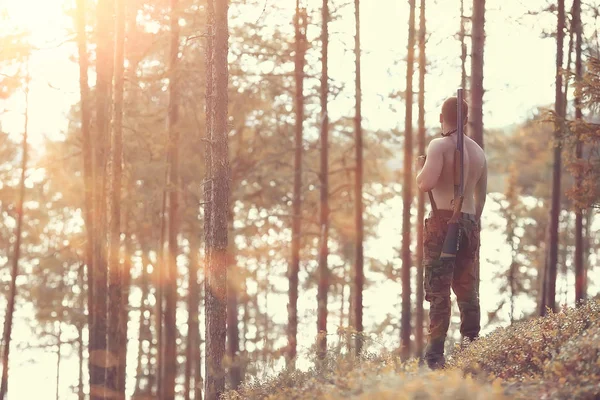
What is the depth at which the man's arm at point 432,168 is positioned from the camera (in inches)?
289

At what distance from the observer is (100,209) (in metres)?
17.0

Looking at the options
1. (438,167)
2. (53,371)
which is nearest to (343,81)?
(438,167)

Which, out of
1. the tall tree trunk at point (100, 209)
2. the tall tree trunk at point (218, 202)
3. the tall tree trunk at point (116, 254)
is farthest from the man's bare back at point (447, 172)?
the tall tree trunk at point (100, 209)

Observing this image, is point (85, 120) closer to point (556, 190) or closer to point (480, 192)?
point (556, 190)

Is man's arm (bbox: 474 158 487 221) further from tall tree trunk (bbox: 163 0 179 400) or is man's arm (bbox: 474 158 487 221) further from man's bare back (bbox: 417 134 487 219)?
tall tree trunk (bbox: 163 0 179 400)

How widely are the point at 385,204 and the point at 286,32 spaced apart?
9.41 metres

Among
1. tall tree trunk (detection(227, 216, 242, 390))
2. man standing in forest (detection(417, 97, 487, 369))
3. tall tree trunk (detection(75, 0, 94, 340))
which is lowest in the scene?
tall tree trunk (detection(227, 216, 242, 390))

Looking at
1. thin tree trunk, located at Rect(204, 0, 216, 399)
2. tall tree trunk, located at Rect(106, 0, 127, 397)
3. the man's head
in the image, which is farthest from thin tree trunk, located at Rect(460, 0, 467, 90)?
the man's head

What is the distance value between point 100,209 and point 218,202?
694 centimetres

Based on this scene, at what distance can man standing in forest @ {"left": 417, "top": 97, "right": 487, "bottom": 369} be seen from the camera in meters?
7.40

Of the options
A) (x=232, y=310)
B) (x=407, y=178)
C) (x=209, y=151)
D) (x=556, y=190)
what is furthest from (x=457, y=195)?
(x=232, y=310)

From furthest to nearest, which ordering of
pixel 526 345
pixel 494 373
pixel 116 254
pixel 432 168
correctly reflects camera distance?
pixel 116 254, pixel 432 168, pixel 526 345, pixel 494 373

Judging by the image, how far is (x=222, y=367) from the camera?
424 inches

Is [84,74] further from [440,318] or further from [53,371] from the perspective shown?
[53,371]
